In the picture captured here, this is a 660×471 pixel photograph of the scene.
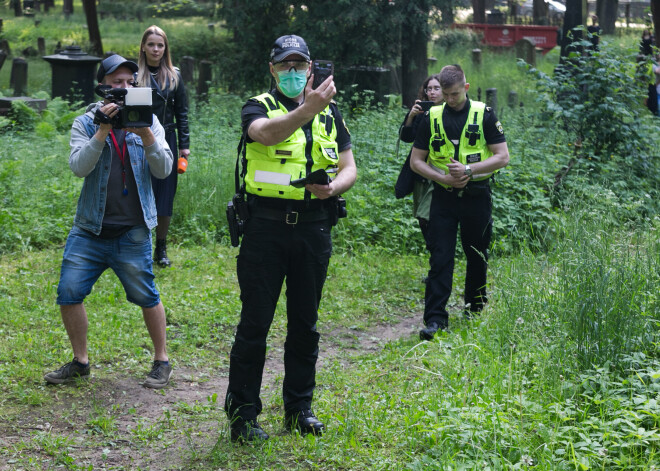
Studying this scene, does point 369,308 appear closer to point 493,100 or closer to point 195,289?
point 195,289

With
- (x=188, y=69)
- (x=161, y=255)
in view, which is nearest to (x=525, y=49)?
(x=188, y=69)

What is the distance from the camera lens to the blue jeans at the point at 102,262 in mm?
5137

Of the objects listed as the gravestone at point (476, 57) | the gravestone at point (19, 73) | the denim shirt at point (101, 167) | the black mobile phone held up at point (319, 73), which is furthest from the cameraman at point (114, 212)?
the gravestone at point (476, 57)

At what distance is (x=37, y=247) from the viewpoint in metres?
8.62

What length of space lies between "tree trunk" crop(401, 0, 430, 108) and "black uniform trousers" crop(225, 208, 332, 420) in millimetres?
12116

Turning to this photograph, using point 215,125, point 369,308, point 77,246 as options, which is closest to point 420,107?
point 369,308

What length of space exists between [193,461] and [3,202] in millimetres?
5706

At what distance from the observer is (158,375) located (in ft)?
17.9

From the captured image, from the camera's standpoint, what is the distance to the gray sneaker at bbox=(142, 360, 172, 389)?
17.8ft

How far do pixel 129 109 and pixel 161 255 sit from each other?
135 inches

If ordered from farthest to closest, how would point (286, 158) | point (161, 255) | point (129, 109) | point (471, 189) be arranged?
point (161, 255) < point (471, 189) < point (129, 109) < point (286, 158)

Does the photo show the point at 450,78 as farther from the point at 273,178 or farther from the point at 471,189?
the point at 273,178

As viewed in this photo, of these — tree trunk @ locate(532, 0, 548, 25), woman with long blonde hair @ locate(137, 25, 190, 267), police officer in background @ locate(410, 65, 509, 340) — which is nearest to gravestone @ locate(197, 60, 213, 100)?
woman with long blonde hair @ locate(137, 25, 190, 267)

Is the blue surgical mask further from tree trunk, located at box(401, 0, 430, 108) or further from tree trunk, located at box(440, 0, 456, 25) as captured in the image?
tree trunk, located at box(440, 0, 456, 25)
